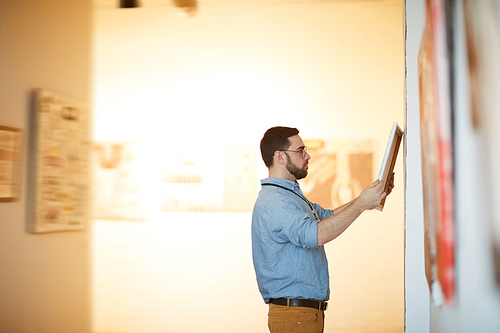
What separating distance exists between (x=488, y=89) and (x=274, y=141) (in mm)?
1730

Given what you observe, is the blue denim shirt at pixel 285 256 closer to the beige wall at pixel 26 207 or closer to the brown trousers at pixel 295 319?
the brown trousers at pixel 295 319

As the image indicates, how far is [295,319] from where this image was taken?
7.32ft

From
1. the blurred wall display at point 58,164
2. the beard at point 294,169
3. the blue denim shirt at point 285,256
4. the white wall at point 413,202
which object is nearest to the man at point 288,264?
the blue denim shirt at point 285,256

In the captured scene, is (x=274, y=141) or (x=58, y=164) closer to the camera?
(x=274, y=141)

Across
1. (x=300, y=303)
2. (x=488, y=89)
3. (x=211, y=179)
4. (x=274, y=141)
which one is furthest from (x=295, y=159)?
(x=211, y=179)

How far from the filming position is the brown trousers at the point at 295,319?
2.23 m

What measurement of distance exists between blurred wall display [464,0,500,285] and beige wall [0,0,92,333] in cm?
333

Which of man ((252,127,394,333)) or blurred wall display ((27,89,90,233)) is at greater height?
blurred wall display ((27,89,90,233))

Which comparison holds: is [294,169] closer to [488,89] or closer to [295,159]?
[295,159]

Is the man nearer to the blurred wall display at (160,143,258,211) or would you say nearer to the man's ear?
the man's ear

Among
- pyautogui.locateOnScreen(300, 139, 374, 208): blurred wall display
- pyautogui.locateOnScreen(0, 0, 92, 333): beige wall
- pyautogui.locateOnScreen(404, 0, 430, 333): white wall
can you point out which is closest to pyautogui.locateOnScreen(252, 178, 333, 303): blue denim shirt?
pyautogui.locateOnScreen(404, 0, 430, 333): white wall

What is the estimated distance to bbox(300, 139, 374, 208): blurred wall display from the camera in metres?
4.73

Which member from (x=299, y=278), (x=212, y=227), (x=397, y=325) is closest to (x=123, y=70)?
(x=212, y=227)

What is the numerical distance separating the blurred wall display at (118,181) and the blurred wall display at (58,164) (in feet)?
3.54
